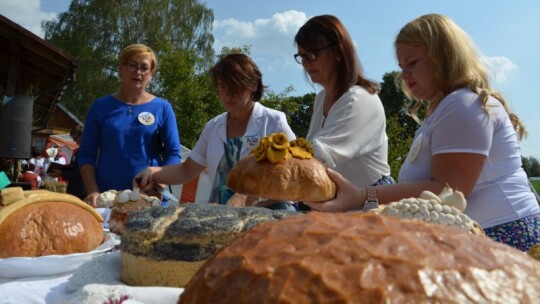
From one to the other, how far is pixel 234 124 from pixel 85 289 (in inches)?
81.5

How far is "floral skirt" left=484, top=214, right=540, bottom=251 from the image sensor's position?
5.10 ft

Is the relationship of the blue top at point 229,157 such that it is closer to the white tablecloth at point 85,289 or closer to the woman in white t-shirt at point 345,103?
the woman in white t-shirt at point 345,103

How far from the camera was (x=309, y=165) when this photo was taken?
176 centimetres

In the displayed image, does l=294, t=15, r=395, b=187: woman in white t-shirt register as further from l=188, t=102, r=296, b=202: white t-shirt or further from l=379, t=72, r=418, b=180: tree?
l=379, t=72, r=418, b=180: tree

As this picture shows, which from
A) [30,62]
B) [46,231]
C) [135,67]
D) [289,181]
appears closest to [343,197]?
[289,181]

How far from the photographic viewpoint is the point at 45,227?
56.4 inches

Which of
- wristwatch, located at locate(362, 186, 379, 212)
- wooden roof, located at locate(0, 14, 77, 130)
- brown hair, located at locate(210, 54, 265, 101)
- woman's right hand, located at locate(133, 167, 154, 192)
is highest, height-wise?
wooden roof, located at locate(0, 14, 77, 130)

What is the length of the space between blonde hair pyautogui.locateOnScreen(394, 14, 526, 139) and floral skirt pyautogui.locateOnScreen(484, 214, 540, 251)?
16.2 inches

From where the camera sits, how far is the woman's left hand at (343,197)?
5.74ft

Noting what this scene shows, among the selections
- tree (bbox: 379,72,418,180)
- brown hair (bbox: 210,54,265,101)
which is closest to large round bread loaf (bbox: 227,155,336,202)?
brown hair (bbox: 210,54,265,101)

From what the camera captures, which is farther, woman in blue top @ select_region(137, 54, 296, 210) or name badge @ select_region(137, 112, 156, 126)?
name badge @ select_region(137, 112, 156, 126)

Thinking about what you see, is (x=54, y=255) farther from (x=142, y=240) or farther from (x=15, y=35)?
(x=15, y=35)

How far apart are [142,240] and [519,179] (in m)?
1.26

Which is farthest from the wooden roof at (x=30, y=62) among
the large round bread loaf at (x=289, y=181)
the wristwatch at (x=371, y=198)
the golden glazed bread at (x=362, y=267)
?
the golden glazed bread at (x=362, y=267)
